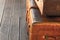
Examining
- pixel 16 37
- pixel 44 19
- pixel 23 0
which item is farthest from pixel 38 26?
pixel 23 0

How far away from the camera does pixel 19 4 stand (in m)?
2.74

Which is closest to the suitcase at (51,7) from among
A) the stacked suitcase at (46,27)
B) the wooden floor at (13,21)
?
the stacked suitcase at (46,27)

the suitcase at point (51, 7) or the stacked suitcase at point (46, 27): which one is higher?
the suitcase at point (51, 7)

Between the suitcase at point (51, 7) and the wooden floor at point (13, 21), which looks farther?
the wooden floor at point (13, 21)

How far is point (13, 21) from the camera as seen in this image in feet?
7.00

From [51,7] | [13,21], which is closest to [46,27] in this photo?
[51,7]

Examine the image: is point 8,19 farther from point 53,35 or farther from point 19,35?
point 53,35

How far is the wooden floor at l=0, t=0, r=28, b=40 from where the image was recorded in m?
1.80

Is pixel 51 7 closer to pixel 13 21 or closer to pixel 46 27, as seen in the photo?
pixel 46 27

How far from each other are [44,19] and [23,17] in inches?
51.8

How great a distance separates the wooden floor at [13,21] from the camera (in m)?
1.80

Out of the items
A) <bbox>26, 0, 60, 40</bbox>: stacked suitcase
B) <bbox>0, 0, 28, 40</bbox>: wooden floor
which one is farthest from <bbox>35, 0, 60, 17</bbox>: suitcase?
<bbox>0, 0, 28, 40</bbox>: wooden floor

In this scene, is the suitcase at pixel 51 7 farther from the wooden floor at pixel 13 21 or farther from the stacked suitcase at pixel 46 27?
the wooden floor at pixel 13 21

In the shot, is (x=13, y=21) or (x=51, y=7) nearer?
(x=51, y=7)
